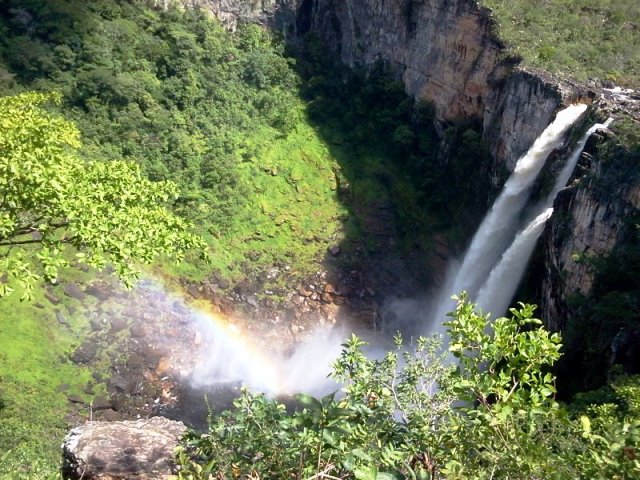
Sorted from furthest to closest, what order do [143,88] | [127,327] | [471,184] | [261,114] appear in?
1. [261,114]
2. [143,88]
3. [471,184]
4. [127,327]

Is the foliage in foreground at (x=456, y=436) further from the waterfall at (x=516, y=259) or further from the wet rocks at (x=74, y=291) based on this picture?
the wet rocks at (x=74, y=291)

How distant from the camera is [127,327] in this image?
54.6ft

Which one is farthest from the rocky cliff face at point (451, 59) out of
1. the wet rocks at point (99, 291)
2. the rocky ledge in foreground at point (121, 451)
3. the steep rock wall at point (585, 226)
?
the rocky ledge in foreground at point (121, 451)

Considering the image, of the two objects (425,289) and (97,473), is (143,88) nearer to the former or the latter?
(425,289)

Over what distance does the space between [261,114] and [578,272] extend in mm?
16081

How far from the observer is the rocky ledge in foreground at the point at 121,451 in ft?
20.6

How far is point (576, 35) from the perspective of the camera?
18797 millimetres

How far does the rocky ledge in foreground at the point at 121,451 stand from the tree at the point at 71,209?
71.9 inches

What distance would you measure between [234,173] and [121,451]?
15681mm

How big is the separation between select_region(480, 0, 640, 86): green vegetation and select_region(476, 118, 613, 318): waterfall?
375cm

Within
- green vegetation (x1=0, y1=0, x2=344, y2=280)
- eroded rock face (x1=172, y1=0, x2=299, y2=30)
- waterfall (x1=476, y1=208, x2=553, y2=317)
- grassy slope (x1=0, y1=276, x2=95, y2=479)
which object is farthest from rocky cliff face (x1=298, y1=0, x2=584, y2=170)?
grassy slope (x1=0, y1=276, x2=95, y2=479)

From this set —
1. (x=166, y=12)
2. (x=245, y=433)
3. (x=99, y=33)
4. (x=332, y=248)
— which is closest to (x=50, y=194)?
(x=245, y=433)

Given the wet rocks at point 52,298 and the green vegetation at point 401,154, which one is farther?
the green vegetation at point 401,154

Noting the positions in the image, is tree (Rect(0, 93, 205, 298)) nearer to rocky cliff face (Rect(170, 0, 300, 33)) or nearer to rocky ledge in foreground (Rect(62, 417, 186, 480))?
rocky ledge in foreground (Rect(62, 417, 186, 480))
